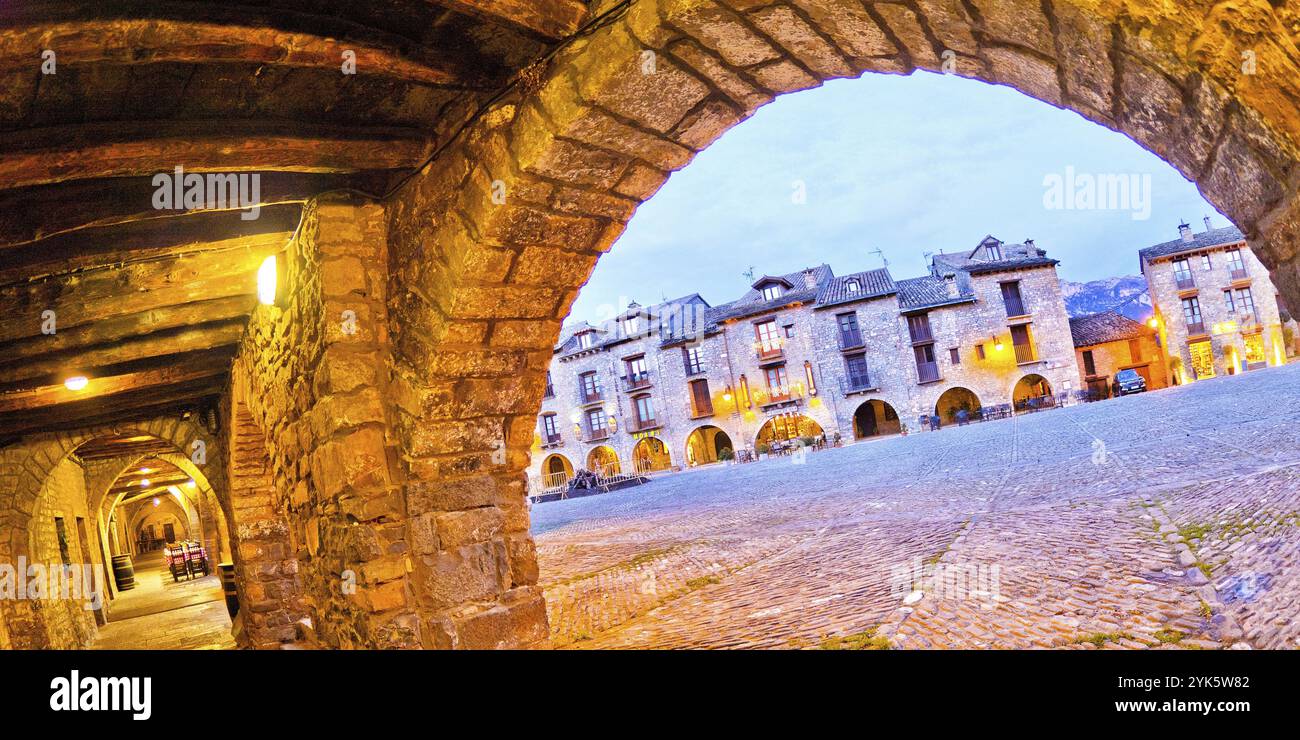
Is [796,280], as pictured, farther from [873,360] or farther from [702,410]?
[702,410]

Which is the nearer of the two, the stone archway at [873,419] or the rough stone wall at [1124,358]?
the stone archway at [873,419]

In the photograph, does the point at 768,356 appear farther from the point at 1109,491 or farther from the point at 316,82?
the point at 316,82

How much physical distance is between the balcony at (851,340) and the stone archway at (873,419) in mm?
3011

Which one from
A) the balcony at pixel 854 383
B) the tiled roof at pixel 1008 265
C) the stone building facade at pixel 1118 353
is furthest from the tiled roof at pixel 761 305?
the stone building facade at pixel 1118 353

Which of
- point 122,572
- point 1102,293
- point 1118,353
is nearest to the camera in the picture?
point 122,572

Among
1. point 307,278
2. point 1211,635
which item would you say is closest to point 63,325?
point 307,278

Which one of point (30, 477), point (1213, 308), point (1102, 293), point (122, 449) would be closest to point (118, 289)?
point (30, 477)

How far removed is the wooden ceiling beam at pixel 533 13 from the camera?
2.46 metres

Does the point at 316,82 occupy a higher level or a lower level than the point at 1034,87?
higher

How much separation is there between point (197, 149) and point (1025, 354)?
30.5 meters

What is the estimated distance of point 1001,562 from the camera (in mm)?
3857

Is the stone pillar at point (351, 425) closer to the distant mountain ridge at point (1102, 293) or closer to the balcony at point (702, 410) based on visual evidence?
the balcony at point (702, 410)

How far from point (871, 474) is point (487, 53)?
1021cm

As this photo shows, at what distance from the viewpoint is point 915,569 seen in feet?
13.4
